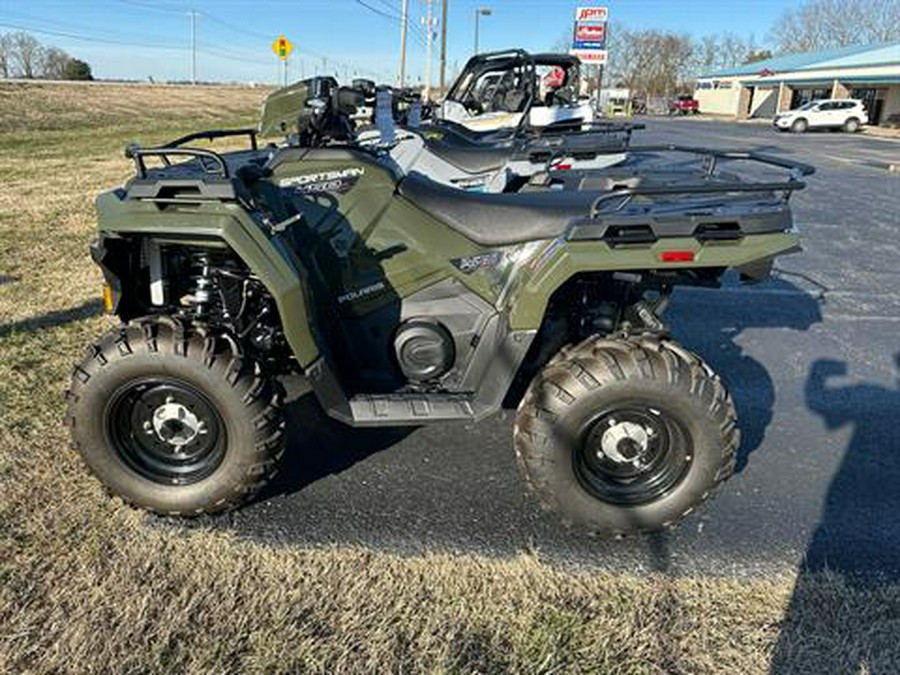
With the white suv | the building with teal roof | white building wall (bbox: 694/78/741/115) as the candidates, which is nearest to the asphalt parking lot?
the white suv

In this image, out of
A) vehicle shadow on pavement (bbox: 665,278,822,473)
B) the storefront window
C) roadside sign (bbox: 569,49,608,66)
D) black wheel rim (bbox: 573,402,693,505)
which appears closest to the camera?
black wheel rim (bbox: 573,402,693,505)

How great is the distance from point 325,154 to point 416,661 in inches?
80.7

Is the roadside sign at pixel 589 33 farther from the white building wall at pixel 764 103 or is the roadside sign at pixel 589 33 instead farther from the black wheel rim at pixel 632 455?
the white building wall at pixel 764 103

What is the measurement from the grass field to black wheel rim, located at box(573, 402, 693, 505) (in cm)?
37

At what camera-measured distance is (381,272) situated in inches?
124

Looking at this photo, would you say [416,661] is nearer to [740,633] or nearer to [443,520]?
[443,520]

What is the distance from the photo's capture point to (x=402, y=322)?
3215 mm

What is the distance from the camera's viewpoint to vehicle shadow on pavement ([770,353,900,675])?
2.29 meters

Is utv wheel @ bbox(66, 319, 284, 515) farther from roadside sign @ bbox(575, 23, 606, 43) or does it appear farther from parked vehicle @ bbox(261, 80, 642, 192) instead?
roadside sign @ bbox(575, 23, 606, 43)

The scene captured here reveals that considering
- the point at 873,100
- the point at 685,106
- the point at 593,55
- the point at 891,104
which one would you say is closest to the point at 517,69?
the point at 593,55

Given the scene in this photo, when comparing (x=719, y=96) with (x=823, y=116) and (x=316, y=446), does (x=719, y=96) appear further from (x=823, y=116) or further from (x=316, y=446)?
(x=316, y=446)

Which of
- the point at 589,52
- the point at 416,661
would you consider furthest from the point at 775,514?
the point at 589,52

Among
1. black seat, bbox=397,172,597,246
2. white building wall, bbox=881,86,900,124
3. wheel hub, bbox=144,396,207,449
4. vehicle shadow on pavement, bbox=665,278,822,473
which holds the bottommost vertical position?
vehicle shadow on pavement, bbox=665,278,822,473

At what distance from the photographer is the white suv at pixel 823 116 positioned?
34094 mm
